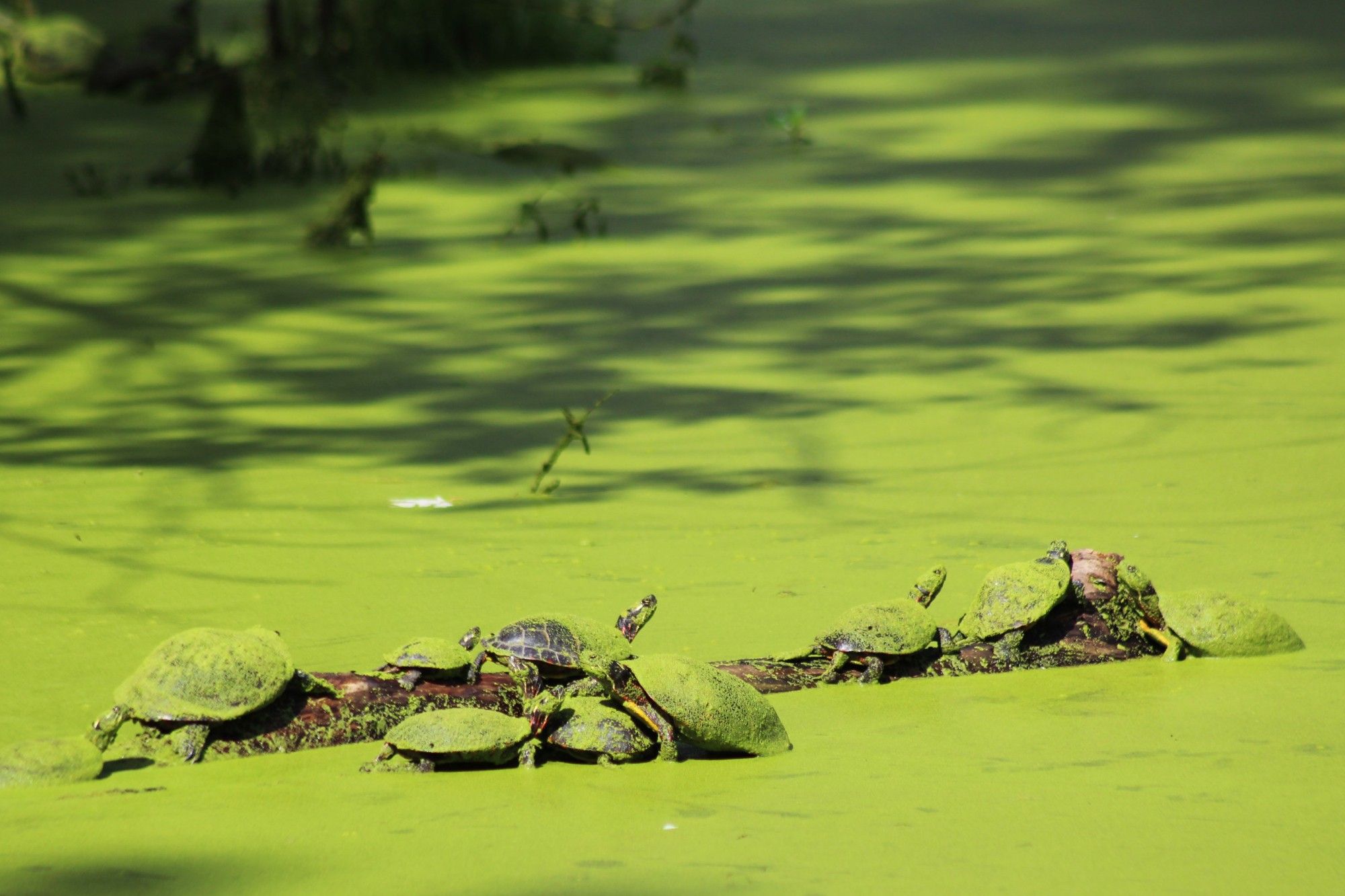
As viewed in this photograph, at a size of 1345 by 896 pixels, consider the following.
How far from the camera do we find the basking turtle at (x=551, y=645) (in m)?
2.65

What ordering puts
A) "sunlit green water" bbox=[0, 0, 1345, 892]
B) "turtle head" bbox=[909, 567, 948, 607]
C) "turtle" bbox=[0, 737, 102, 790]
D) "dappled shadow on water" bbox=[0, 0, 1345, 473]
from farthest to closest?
"dappled shadow on water" bbox=[0, 0, 1345, 473], "turtle head" bbox=[909, 567, 948, 607], "turtle" bbox=[0, 737, 102, 790], "sunlit green water" bbox=[0, 0, 1345, 892]

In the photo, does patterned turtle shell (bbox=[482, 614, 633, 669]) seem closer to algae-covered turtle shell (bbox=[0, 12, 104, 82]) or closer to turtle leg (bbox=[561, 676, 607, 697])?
turtle leg (bbox=[561, 676, 607, 697])

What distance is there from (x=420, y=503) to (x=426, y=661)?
5.48 feet

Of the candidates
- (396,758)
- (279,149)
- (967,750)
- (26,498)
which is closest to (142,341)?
(26,498)

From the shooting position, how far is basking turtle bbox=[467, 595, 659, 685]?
8.70 ft

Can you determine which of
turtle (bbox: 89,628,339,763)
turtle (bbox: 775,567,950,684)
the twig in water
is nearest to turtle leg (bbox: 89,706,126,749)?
turtle (bbox: 89,628,339,763)

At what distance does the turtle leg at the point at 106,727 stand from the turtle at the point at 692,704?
0.72 m

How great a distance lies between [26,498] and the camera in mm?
4152

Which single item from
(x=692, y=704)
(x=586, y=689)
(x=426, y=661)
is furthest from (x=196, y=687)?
(x=692, y=704)

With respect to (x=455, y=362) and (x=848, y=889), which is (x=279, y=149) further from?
(x=848, y=889)

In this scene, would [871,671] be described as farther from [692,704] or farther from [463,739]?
[463,739]

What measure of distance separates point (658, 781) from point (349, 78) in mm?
8065

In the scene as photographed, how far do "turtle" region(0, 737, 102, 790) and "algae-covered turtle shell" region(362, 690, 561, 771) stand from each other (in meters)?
0.41

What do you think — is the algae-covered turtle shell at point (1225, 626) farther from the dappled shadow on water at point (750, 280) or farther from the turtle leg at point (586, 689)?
the dappled shadow on water at point (750, 280)
